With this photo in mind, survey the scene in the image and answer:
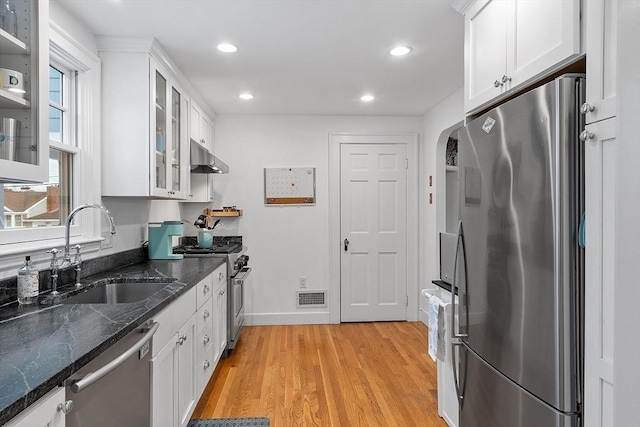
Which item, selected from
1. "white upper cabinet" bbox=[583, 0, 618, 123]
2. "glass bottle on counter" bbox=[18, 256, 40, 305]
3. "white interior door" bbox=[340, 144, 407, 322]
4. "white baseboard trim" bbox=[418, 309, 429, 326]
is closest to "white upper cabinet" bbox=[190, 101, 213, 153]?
"white interior door" bbox=[340, 144, 407, 322]

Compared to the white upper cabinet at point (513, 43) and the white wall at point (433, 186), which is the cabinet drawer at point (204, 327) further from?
the white wall at point (433, 186)

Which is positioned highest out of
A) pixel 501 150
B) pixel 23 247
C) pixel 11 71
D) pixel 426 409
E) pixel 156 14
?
pixel 156 14

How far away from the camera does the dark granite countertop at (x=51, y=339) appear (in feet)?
2.80

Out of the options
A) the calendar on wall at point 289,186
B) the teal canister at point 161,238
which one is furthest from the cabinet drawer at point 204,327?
the calendar on wall at point 289,186

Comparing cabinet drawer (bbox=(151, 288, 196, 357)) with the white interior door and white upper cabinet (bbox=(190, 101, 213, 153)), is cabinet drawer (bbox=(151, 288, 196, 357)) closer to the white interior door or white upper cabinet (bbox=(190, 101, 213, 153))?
white upper cabinet (bbox=(190, 101, 213, 153))

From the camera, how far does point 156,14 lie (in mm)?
2109

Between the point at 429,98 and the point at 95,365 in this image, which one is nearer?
the point at 95,365

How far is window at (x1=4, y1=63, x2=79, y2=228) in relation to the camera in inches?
76.3

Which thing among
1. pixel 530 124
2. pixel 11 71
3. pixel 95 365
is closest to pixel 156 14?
pixel 11 71

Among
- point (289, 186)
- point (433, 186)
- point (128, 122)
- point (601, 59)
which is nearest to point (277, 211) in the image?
point (289, 186)

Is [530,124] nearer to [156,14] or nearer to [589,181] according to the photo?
[589,181]

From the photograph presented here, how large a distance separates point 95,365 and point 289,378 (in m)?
2.05

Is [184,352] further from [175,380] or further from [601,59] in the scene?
[601,59]

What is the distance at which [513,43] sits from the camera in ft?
4.99
